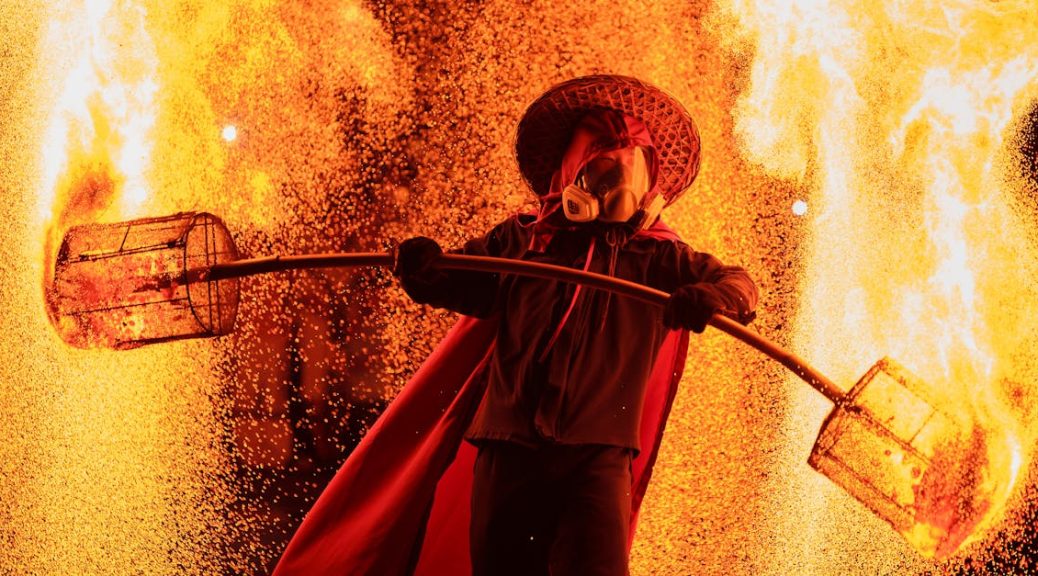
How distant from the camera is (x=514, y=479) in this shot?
9.00 ft

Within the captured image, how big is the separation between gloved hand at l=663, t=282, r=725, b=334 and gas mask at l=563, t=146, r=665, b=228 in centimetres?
36

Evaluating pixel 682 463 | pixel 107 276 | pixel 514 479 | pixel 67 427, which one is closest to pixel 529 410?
pixel 514 479

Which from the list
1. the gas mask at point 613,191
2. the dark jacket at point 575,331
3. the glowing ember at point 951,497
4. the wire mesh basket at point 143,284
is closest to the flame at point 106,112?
the wire mesh basket at point 143,284

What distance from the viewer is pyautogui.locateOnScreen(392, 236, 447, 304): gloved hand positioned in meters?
3.03

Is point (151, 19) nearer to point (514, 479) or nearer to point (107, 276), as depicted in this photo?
point (107, 276)

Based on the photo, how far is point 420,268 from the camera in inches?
119

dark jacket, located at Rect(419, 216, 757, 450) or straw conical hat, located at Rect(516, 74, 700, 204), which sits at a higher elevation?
straw conical hat, located at Rect(516, 74, 700, 204)

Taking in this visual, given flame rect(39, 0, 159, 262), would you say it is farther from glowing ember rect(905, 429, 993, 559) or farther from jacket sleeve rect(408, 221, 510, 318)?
glowing ember rect(905, 429, 993, 559)

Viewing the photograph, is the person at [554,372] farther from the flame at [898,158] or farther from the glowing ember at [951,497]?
the flame at [898,158]

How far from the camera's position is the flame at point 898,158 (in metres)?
4.50

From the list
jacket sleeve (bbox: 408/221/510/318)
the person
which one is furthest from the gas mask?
jacket sleeve (bbox: 408/221/510/318)

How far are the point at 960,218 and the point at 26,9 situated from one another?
4.48 metres

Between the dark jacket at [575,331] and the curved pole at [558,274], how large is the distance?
8 cm

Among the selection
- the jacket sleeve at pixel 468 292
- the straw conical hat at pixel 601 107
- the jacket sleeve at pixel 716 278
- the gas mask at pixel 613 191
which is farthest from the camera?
the straw conical hat at pixel 601 107
